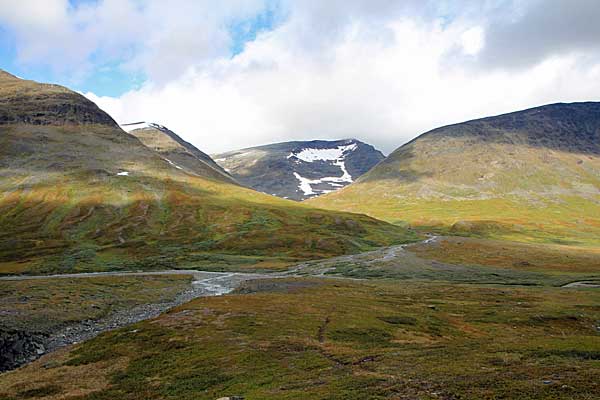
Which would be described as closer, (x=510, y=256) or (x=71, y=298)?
(x=71, y=298)

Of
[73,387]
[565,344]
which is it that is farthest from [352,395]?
[73,387]

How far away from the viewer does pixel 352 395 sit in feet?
78.2

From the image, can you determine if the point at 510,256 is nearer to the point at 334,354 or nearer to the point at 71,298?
the point at 334,354

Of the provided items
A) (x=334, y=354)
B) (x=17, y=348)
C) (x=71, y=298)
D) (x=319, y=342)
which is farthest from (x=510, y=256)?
(x=17, y=348)

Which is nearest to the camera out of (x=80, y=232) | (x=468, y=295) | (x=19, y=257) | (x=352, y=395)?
(x=352, y=395)

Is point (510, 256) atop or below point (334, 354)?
below

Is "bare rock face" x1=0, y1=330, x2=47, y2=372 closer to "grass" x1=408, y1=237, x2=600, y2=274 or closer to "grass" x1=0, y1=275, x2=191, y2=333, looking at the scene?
"grass" x1=0, y1=275, x2=191, y2=333

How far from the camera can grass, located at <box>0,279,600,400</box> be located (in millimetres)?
25031

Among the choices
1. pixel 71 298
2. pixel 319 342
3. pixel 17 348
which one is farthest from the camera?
pixel 71 298

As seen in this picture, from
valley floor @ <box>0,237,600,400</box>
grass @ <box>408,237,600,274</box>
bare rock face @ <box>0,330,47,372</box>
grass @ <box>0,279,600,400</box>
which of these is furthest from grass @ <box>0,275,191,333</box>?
grass @ <box>408,237,600,274</box>

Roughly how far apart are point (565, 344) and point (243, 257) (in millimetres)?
133483

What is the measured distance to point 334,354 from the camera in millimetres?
37469

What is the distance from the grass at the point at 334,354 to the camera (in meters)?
25.0

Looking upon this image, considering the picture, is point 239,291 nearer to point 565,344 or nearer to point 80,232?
point 565,344
